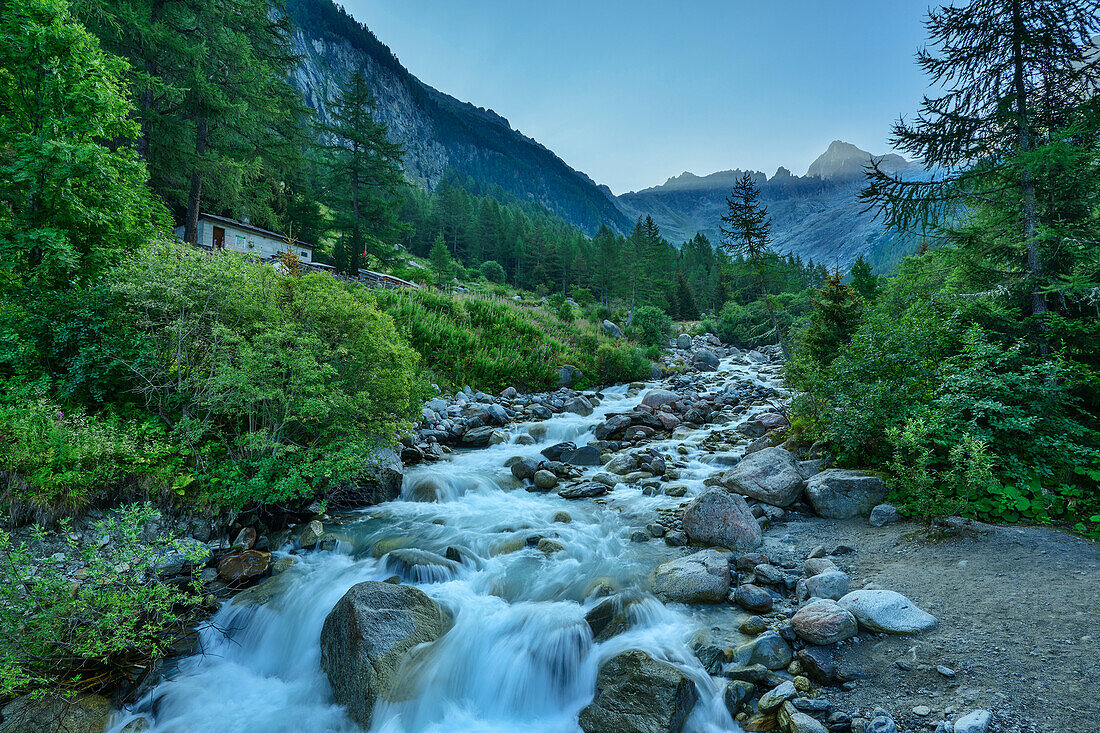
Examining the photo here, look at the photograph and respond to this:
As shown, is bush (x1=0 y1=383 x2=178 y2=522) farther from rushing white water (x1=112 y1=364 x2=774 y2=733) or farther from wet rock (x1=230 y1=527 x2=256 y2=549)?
rushing white water (x1=112 y1=364 x2=774 y2=733)

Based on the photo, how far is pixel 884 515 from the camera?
22.5 ft

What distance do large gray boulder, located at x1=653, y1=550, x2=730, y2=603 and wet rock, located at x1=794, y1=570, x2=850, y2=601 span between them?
0.95 metres

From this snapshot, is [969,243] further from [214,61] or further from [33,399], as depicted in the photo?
[214,61]

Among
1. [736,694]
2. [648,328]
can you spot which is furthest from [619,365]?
[736,694]

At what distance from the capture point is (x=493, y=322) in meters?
23.6

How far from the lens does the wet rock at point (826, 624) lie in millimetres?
4352

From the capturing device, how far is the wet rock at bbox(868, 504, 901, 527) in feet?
22.4

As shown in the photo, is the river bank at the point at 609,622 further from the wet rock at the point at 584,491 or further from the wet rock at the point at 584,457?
the wet rock at the point at 584,457

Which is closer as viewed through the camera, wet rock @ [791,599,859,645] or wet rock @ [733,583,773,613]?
wet rock @ [791,599,859,645]

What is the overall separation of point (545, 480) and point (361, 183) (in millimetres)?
29921

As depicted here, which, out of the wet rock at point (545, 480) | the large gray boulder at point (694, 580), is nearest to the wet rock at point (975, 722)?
the large gray boulder at point (694, 580)

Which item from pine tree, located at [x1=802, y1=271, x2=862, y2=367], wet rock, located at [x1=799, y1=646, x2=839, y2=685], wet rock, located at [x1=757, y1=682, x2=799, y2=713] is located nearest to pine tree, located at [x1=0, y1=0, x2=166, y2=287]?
wet rock, located at [x1=757, y1=682, x2=799, y2=713]

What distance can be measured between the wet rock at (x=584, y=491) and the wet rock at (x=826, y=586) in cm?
493

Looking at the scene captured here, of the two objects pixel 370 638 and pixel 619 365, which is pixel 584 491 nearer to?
pixel 370 638
